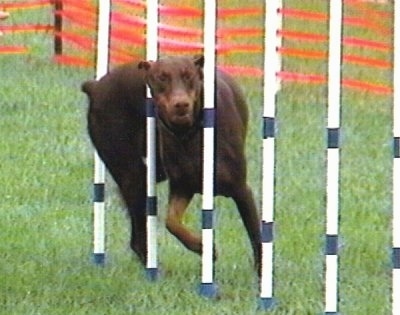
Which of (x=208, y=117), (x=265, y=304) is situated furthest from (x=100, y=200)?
(x=265, y=304)

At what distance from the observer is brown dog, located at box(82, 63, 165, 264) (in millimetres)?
8500

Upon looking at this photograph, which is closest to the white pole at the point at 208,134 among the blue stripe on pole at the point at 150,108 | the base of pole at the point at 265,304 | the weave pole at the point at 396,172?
the base of pole at the point at 265,304

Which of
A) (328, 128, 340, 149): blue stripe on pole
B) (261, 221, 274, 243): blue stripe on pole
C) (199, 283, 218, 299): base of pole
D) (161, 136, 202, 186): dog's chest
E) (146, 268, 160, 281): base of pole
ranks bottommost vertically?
(199, 283, 218, 299): base of pole

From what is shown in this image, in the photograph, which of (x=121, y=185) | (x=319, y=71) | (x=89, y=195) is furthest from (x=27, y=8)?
(x=121, y=185)

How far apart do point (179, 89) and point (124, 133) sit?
0.92 metres

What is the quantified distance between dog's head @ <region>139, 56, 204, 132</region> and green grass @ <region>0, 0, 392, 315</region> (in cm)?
92

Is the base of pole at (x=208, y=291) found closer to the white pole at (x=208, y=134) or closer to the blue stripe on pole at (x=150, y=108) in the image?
the white pole at (x=208, y=134)

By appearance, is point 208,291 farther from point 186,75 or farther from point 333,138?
point 333,138

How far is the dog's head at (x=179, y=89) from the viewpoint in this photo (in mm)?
7695

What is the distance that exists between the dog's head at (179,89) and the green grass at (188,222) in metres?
0.92

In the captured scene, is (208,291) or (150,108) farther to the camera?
(150,108)

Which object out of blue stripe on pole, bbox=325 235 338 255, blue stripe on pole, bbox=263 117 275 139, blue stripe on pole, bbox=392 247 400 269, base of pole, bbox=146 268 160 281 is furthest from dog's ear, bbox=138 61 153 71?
blue stripe on pole, bbox=392 247 400 269

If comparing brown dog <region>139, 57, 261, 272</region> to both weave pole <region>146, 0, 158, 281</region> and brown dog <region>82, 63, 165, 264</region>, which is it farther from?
brown dog <region>82, 63, 165, 264</region>

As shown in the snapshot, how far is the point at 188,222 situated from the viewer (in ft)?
32.4
